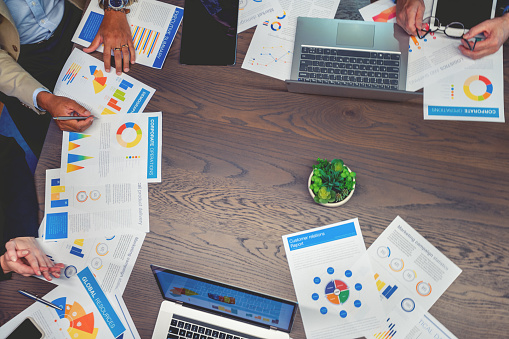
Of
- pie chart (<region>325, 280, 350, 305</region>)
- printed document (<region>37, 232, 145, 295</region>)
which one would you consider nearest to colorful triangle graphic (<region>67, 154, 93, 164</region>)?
printed document (<region>37, 232, 145, 295</region>)

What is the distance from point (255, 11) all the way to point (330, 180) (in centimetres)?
65

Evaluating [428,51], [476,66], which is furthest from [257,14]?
[476,66]

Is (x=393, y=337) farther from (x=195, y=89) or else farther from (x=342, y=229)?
(x=195, y=89)

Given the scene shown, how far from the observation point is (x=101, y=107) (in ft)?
4.08

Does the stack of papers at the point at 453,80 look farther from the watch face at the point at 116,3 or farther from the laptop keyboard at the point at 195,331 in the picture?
the watch face at the point at 116,3

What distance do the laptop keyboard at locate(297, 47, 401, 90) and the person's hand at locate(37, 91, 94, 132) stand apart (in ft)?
2.30

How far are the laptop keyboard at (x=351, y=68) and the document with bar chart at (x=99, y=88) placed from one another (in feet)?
1.73

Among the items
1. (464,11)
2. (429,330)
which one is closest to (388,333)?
(429,330)

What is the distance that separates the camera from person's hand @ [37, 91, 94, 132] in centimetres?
120

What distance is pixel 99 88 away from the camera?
126 cm

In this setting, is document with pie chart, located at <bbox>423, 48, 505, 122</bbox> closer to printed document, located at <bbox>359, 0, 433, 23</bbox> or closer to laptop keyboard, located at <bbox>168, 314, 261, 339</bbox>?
printed document, located at <bbox>359, 0, 433, 23</bbox>

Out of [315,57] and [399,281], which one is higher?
[315,57]

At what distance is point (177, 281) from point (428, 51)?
100 cm

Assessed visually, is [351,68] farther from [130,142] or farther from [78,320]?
[78,320]
